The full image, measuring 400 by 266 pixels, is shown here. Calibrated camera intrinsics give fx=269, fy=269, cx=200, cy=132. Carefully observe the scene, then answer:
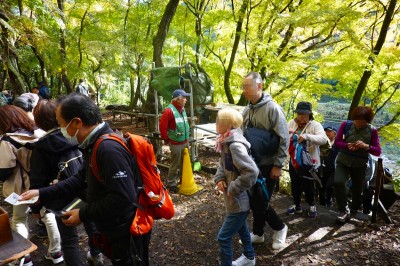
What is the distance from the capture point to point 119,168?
6.18 ft

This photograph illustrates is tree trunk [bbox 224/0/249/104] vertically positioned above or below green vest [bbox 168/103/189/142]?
above

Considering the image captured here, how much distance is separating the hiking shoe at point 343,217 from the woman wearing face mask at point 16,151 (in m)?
4.59

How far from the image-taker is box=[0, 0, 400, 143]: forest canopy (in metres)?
8.03

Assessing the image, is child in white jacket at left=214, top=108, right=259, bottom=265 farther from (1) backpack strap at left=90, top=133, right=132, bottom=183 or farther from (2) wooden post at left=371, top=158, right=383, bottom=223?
(2) wooden post at left=371, top=158, right=383, bottom=223

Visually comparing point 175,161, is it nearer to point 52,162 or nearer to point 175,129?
point 175,129

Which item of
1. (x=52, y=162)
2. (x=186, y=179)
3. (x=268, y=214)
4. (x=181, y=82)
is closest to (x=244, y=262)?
(x=268, y=214)

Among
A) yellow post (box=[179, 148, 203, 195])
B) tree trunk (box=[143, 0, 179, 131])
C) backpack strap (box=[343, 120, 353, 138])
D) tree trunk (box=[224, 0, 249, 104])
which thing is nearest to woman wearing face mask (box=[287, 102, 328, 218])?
backpack strap (box=[343, 120, 353, 138])

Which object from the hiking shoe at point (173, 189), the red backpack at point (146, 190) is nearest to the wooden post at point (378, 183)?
the red backpack at point (146, 190)

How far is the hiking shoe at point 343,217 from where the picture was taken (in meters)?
Result: 4.39

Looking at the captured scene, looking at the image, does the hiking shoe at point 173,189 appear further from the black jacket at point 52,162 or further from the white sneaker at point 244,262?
the black jacket at point 52,162

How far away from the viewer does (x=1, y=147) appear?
10.0 feet

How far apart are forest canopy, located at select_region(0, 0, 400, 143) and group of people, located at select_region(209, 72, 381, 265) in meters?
4.56

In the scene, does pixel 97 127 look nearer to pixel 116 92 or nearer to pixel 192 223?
pixel 192 223

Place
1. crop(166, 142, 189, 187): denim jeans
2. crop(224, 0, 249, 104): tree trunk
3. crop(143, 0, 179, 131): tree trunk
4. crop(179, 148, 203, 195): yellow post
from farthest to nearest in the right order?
crop(224, 0, 249, 104): tree trunk → crop(143, 0, 179, 131): tree trunk → crop(166, 142, 189, 187): denim jeans → crop(179, 148, 203, 195): yellow post
